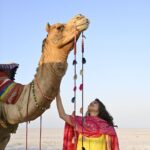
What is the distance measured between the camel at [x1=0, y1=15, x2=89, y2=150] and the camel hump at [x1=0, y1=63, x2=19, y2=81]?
2.02 feet

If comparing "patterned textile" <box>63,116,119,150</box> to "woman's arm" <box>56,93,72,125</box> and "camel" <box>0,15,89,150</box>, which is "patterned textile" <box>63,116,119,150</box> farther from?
"camel" <box>0,15,89,150</box>

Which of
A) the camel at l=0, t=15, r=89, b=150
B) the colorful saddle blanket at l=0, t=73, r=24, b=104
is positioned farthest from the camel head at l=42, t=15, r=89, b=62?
the colorful saddle blanket at l=0, t=73, r=24, b=104

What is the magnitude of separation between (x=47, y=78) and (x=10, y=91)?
0.45 metres

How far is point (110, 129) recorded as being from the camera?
237 inches

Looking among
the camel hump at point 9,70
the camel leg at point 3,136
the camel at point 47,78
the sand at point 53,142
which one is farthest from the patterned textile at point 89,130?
the sand at point 53,142

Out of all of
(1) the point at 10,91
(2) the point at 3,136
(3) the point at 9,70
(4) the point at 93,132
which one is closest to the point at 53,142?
(4) the point at 93,132

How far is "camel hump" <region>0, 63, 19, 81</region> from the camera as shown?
15.4 feet

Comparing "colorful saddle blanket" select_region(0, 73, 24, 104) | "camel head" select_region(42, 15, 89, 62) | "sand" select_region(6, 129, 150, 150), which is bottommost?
"sand" select_region(6, 129, 150, 150)

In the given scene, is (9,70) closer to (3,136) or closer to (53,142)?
(3,136)

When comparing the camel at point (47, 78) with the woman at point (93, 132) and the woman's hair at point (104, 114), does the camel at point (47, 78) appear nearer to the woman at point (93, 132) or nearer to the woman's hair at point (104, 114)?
the woman at point (93, 132)

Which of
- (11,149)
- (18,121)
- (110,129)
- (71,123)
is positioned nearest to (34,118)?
(18,121)

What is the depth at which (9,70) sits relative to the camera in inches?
186

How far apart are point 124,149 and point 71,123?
1290 centimetres

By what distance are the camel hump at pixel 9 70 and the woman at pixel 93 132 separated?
120 centimetres
